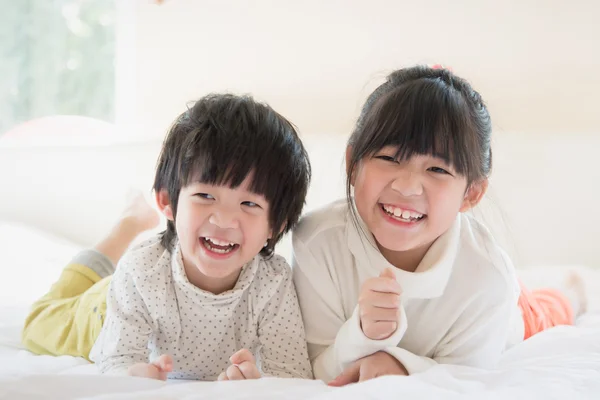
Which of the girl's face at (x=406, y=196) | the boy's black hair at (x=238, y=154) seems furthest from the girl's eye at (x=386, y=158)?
the boy's black hair at (x=238, y=154)

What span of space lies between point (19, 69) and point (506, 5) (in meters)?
1.97

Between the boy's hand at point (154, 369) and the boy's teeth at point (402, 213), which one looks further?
the boy's teeth at point (402, 213)

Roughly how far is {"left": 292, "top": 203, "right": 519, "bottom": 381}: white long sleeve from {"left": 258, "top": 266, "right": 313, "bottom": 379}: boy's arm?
1.2 inches

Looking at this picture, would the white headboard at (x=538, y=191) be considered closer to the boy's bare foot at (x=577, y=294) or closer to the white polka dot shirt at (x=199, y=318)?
the boy's bare foot at (x=577, y=294)

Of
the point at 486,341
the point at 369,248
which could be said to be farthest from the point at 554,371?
the point at 369,248

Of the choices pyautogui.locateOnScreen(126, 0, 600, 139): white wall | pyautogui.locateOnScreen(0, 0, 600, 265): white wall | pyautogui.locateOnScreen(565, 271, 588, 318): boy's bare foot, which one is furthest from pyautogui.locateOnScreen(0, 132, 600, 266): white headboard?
pyautogui.locateOnScreen(565, 271, 588, 318): boy's bare foot

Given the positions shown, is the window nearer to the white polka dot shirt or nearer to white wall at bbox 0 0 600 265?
white wall at bbox 0 0 600 265

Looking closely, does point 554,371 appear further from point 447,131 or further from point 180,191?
point 180,191

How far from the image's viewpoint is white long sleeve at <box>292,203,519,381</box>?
112 cm

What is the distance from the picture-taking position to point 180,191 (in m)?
1.05

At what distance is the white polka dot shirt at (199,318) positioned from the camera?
3.54 feet

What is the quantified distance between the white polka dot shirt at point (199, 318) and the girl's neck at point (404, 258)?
0.17 m

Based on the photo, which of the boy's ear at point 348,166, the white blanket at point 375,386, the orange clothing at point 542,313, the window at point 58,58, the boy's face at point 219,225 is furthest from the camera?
the window at point 58,58

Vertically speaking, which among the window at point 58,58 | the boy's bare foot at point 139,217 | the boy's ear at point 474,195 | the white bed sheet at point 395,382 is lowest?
the white bed sheet at point 395,382
